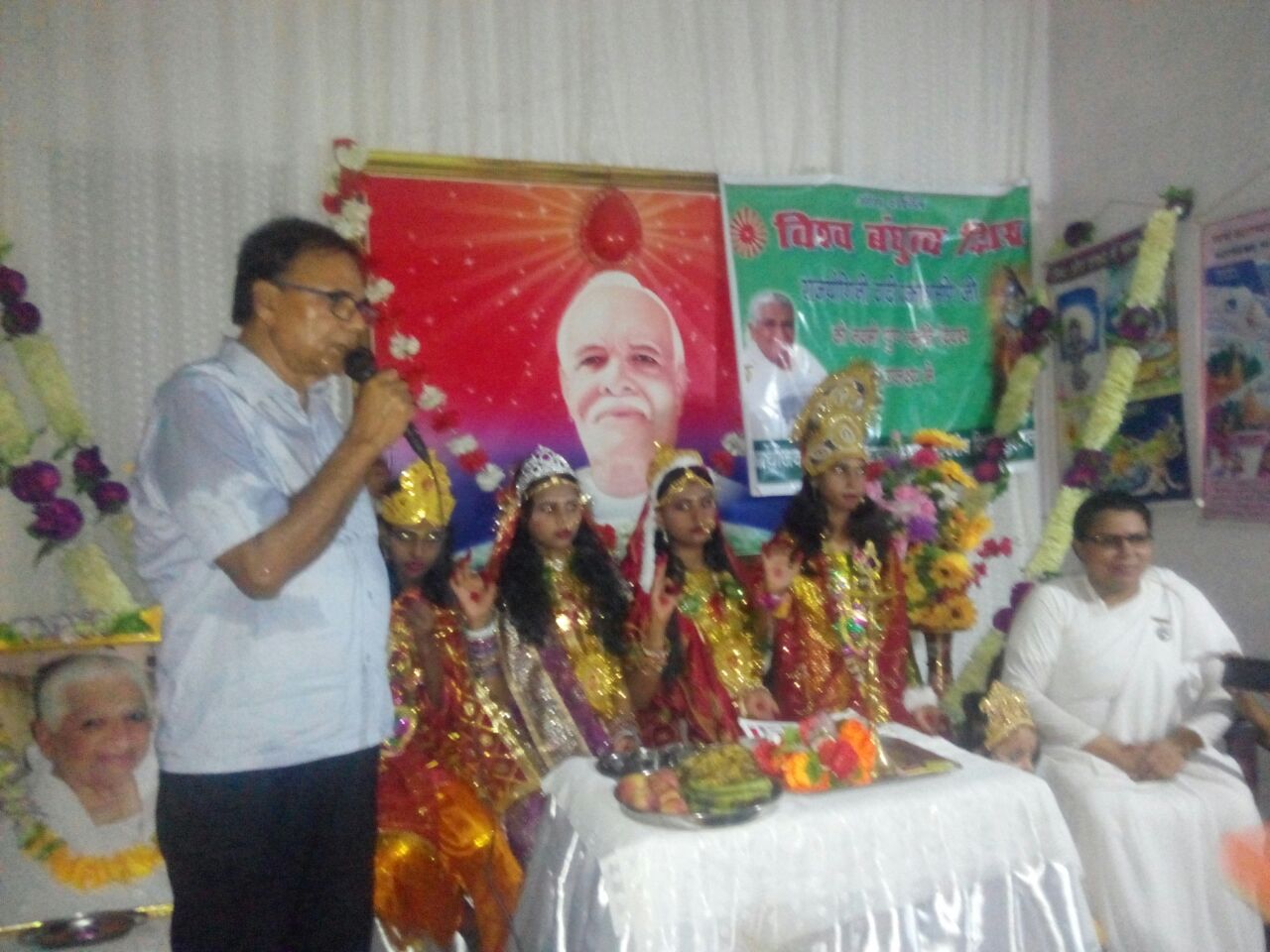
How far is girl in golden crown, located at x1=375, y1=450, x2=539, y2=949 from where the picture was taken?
2.51 meters

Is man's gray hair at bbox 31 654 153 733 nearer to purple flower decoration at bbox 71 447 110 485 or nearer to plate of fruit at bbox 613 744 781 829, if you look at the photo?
purple flower decoration at bbox 71 447 110 485

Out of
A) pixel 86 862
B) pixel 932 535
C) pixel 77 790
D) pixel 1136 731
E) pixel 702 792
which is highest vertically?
pixel 932 535

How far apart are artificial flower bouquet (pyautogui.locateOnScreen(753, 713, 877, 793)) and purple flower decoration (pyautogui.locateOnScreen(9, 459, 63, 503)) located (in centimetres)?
249

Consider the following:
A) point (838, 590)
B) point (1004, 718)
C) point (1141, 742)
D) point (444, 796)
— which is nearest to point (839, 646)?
point (838, 590)

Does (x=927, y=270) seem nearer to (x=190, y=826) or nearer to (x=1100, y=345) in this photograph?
(x=1100, y=345)

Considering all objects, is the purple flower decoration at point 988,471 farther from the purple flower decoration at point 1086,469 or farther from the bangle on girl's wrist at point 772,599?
the bangle on girl's wrist at point 772,599

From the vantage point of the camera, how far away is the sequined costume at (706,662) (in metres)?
2.85

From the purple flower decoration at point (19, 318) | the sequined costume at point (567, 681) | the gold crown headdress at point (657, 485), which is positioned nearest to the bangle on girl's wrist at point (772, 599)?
the gold crown headdress at point (657, 485)

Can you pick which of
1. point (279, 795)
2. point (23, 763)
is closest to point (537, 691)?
point (279, 795)

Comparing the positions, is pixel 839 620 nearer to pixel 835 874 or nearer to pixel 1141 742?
pixel 1141 742

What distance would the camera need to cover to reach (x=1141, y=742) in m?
3.00

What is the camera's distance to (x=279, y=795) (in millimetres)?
1634

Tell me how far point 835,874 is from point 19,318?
3.04m

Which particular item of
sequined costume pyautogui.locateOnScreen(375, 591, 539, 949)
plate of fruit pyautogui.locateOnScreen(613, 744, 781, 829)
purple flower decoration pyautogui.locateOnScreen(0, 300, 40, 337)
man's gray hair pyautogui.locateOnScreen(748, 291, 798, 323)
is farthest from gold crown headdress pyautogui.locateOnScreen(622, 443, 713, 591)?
purple flower decoration pyautogui.locateOnScreen(0, 300, 40, 337)
